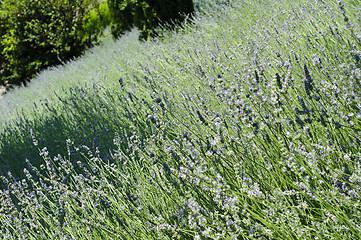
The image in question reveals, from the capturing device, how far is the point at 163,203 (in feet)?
6.30

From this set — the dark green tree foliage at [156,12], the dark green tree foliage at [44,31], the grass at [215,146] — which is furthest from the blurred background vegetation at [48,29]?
the grass at [215,146]

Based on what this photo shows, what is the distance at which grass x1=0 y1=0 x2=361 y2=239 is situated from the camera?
1.42 m

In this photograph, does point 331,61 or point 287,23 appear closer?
point 331,61

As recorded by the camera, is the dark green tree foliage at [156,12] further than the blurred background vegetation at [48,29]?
No

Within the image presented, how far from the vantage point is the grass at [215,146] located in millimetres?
1415

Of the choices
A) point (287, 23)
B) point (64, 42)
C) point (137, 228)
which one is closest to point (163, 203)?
point (137, 228)

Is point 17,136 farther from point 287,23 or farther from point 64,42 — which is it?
point 64,42

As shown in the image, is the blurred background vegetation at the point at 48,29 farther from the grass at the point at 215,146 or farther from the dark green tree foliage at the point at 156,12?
the grass at the point at 215,146

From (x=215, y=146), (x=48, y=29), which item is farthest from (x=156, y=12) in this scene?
(x=215, y=146)

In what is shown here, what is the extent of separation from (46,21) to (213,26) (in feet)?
27.4

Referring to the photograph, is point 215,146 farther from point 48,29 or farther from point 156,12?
point 48,29

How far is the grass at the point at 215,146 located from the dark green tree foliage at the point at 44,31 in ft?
16.3

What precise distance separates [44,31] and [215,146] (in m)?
11.2

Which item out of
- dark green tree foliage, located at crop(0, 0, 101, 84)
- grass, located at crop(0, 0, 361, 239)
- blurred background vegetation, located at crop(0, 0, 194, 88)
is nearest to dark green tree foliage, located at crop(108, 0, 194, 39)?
grass, located at crop(0, 0, 361, 239)
